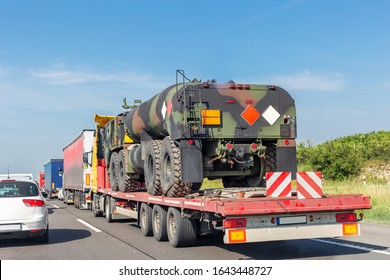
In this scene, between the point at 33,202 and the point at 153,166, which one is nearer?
the point at 33,202

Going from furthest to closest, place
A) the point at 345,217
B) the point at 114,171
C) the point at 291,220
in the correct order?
1. the point at 114,171
2. the point at 345,217
3. the point at 291,220

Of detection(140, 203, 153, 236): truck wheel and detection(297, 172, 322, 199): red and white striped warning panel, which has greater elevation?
detection(297, 172, 322, 199): red and white striped warning panel

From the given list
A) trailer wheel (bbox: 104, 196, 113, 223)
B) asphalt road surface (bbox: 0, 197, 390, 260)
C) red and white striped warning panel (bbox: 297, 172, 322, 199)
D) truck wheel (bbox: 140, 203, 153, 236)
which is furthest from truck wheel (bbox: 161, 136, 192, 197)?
trailer wheel (bbox: 104, 196, 113, 223)

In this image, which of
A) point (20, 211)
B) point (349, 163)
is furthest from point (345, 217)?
point (349, 163)

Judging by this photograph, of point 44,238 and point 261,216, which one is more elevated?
point 261,216

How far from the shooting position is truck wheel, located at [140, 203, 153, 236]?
41.9 feet

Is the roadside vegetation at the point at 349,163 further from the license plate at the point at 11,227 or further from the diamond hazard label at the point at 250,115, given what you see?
the license plate at the point at 11,227

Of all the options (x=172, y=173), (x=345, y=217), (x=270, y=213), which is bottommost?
(x=345, y=217)

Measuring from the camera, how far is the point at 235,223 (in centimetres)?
820

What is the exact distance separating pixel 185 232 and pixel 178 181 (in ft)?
3.40

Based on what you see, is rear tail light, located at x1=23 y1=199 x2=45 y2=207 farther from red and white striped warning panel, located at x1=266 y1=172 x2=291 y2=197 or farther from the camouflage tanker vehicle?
red and white striped warning panel, located at x1=266 y1=172 x2=291 y2=197

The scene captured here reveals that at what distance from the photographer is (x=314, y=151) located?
4222cm

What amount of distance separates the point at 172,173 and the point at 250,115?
200cm

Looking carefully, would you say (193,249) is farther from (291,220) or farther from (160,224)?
(291,220)
